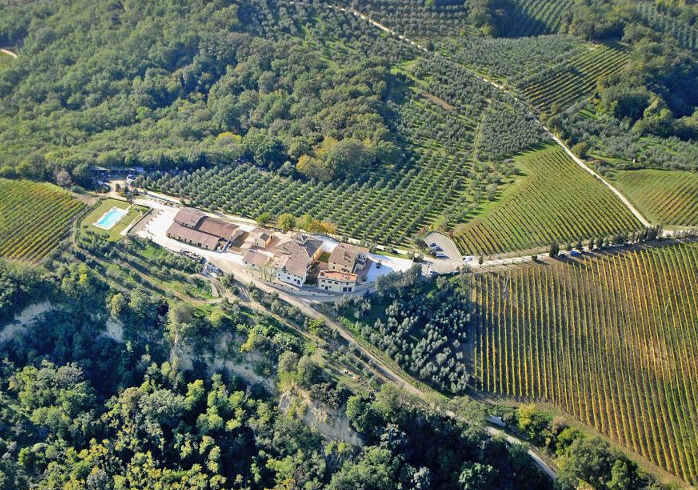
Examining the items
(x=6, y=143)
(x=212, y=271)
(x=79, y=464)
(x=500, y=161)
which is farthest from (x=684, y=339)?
(x=6, y=143)

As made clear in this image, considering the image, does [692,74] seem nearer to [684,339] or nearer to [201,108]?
[684,339]

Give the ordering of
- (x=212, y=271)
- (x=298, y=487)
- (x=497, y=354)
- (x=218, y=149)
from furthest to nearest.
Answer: (x=218, y=149) < (x=212, y=271) < (x=497, y=354) < (x=298, y=487)

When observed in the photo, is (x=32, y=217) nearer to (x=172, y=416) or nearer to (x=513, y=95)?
(x=172, y=416)

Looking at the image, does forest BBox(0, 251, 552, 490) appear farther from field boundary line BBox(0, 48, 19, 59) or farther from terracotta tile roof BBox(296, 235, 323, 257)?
field boundary line BBox(0, 48, 19, 59)

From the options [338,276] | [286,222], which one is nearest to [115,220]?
[286,222]

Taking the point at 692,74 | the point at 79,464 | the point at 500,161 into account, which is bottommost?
the point at 79,464

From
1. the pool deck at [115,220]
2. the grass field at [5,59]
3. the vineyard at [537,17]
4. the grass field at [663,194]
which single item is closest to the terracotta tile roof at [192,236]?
the pool deck at [115,220]
